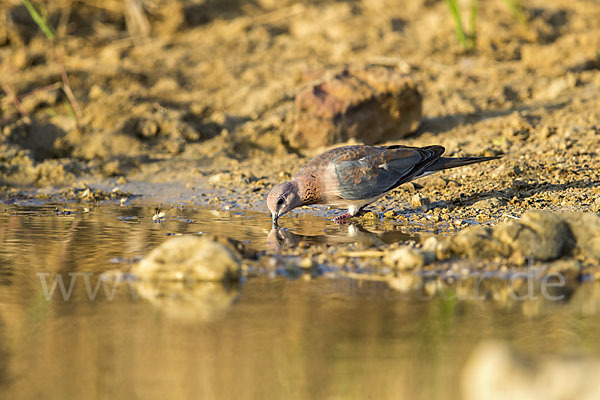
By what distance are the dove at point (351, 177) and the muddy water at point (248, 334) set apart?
139 cm

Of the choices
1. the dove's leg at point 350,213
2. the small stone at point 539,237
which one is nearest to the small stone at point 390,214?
the dove's leg at point 350,213

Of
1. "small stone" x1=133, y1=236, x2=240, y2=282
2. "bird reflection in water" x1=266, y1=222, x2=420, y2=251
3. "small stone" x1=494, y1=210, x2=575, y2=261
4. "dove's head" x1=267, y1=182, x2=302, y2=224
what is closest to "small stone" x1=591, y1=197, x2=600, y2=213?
"small stone" x1=494, y1=210, x2=575, y2=261

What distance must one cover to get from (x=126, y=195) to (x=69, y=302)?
309 centimetres

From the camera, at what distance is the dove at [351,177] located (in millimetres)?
5336

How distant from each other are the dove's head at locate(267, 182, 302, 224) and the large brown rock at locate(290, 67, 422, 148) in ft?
6.23

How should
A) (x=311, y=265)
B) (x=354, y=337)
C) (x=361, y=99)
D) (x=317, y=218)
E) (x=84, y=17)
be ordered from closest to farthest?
1. (x=354, y=337)
2. (x=311, y=265)
3. (x=317, y=218)
4. (x=361, y=99)
5. (x=84, y=17)

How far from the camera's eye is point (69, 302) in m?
3.57

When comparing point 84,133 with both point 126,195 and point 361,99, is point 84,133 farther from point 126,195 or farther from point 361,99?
point 361,99

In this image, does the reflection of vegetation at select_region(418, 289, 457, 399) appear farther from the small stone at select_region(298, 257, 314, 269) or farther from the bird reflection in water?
the bird reflection in water

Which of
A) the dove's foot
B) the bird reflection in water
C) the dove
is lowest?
the bird reflection in water

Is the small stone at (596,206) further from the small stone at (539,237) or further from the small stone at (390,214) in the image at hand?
the small stone at (390,214)

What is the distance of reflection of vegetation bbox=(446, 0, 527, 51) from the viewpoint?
27.1 feet

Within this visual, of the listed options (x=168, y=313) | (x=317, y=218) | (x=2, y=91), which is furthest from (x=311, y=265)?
(x=2, y=91)

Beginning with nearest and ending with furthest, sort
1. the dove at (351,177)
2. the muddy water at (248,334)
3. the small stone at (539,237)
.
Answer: the muddy water at (248,334), the small stone at (539,237), the dove at (351,177)
